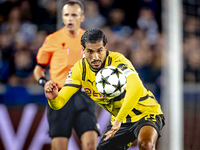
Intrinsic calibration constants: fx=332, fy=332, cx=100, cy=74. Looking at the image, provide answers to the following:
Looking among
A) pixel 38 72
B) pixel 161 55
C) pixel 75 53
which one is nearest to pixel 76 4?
pixel 75 53

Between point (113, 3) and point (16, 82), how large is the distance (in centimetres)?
285

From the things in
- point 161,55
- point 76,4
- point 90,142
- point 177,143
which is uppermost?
point 76,4

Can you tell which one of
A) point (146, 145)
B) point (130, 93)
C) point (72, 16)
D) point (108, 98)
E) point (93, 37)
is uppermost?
point (72, 16)

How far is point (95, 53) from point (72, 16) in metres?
0.95

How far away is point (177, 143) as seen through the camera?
567cm

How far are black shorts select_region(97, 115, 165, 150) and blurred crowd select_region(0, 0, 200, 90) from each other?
103 inches

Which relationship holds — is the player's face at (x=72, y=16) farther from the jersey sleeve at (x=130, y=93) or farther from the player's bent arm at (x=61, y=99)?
the jersey sleeve at (x=130, y=93)

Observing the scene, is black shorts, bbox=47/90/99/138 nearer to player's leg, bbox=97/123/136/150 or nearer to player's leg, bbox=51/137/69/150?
player's leg, bbox=51/137/69/150

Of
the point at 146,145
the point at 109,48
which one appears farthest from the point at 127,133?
the point at 109,48

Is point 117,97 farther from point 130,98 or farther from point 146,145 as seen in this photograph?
point 146,145

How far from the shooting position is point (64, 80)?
4.01 metres

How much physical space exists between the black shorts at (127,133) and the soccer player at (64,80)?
401 millimetres

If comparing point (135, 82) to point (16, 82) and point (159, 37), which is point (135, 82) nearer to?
point (16, 82)

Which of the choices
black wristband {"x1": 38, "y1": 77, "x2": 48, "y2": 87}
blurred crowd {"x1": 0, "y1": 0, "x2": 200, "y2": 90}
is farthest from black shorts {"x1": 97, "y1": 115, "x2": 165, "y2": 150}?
blurred crowd {"x1": 0, "y1": 0, "x2": 200, "y2": 90}
